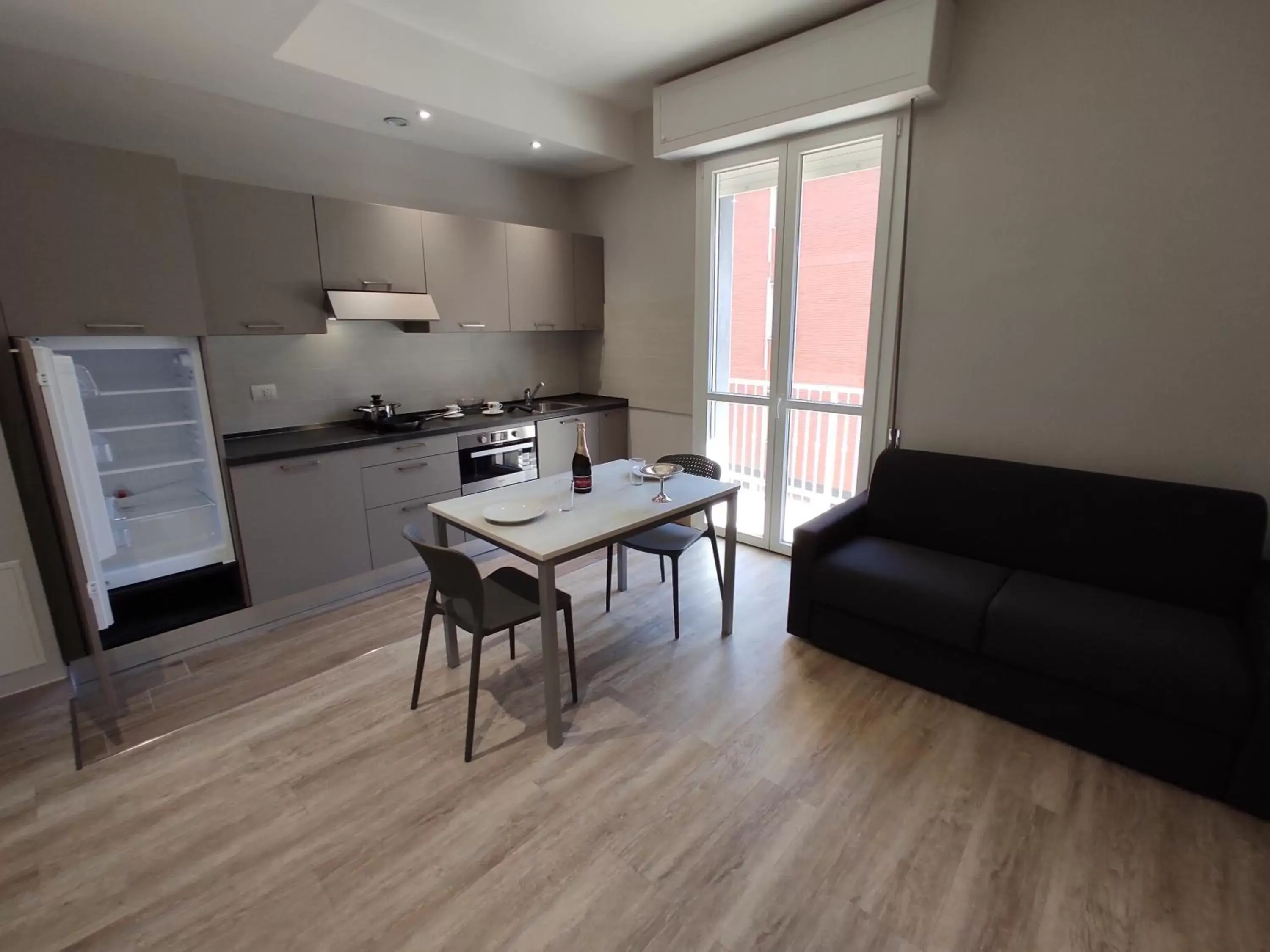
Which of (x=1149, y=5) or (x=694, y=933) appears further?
(x=1149, y=5)

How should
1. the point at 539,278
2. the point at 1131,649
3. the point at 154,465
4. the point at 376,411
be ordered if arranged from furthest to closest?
the point at 539,278 → the point at 376,411 → the point at 154,465 → the point at 1131,649

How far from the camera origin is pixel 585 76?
3.41 meters

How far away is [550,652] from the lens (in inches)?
80.4

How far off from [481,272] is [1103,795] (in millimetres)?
3979

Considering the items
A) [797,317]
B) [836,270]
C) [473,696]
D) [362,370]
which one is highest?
[836,270]

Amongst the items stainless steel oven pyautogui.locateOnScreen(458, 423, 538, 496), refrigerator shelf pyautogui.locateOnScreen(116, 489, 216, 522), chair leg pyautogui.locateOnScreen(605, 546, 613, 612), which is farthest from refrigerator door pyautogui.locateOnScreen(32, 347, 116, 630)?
chair leg pyautogui.locateOnScreen(605, 546, 613, 612)

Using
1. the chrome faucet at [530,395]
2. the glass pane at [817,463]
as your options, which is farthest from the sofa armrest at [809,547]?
the chrome faucet at [530,395]

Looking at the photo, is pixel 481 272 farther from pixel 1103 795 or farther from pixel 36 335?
pixel 1103 795

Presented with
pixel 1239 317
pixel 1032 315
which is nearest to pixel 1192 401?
pixel 1239 317

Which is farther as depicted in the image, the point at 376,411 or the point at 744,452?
the point at 744,452

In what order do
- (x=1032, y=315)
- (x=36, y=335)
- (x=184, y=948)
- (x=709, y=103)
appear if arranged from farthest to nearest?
(x=709, y=103), (x=1032, y=315), (x=36, y=335), (x=184, y=948)

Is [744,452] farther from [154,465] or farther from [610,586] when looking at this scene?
[154,465]

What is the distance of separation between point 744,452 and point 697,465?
2.67ft

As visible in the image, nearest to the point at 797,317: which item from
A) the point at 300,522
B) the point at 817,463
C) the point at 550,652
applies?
the point at 817,463
